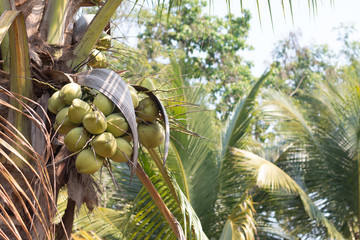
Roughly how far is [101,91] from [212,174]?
3732 mm

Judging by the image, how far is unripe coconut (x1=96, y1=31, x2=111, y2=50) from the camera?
1.98 metres

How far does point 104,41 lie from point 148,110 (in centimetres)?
58

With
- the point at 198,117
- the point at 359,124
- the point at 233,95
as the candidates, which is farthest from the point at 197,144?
the point at 233,95

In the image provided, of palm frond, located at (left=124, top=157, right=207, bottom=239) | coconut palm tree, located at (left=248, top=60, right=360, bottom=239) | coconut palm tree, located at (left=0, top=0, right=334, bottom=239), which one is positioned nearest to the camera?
coconut palm tree, located at (left=0, top=0, right=334, bottom=239)

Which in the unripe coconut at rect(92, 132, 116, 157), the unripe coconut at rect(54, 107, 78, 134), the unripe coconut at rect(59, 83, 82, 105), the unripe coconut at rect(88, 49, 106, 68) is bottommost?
the unripe coconut at rect(92, 132, 116, 157)

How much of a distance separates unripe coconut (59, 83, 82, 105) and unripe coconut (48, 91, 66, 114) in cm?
3

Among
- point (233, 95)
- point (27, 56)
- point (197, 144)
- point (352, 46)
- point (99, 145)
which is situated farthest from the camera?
point (352, 46)

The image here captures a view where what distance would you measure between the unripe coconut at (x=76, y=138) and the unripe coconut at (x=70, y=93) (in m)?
0.11

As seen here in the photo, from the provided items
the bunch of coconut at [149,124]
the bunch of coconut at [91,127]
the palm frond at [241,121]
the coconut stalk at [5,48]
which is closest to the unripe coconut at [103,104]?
the bunch of coconut at [91,127]

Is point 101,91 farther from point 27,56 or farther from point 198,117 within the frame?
point 198,117

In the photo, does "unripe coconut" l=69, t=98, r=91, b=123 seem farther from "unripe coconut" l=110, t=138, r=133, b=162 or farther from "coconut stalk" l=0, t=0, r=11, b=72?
"coconut stalk" l=0, t=0, r=11, b=72

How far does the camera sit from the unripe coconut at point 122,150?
56.5 inches

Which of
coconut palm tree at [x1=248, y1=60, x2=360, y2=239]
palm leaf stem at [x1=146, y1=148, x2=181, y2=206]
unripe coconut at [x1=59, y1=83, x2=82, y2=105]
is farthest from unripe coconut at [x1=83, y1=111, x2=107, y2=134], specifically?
coconut palm tree at [x1=248, y1=60, x2=360, y2=239]

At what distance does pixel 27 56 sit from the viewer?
5.00 ft
